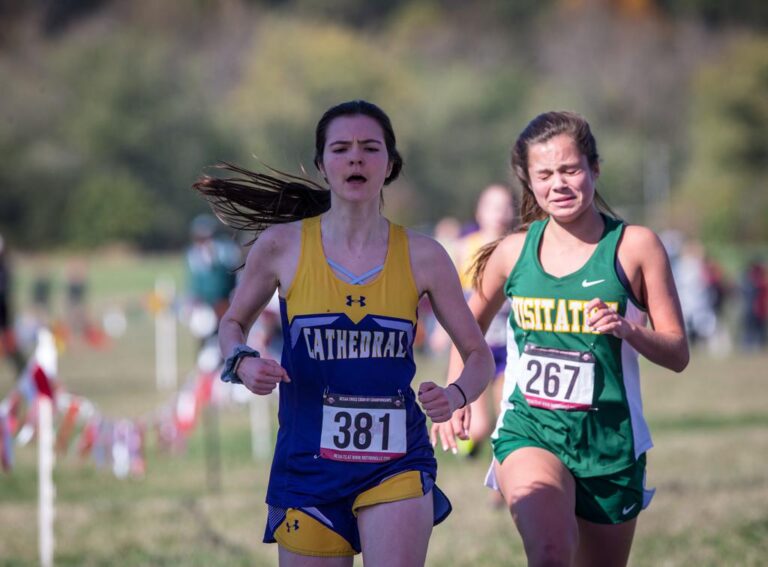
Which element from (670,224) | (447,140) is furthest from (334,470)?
(447,140)

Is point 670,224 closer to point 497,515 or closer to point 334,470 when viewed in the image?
point 497,515

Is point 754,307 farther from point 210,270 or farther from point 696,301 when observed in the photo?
point 210,270

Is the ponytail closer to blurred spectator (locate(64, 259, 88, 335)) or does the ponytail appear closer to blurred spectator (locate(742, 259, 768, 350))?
blurred spectator (locate(742, 259, 768, 350))

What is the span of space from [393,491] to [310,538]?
30 cm

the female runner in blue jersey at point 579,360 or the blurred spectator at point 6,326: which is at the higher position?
the blurred spectator at point 6,326

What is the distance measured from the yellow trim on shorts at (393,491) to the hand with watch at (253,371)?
0.43m

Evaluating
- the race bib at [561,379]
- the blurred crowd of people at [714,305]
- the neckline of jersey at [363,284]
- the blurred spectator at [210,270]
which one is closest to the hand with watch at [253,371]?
the neckline of jersey at [363,284]

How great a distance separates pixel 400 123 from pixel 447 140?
4479 mm

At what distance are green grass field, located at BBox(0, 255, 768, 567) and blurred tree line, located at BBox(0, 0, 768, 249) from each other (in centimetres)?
3060

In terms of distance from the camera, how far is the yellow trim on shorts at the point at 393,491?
12.4 ft

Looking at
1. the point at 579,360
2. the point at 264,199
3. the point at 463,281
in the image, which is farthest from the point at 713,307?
the point at 264,199

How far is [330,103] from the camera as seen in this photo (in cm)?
6744

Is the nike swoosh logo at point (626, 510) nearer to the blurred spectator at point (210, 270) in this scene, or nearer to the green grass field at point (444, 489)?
the green grass field at point (444, 489)

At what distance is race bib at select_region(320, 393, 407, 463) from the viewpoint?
380cm
